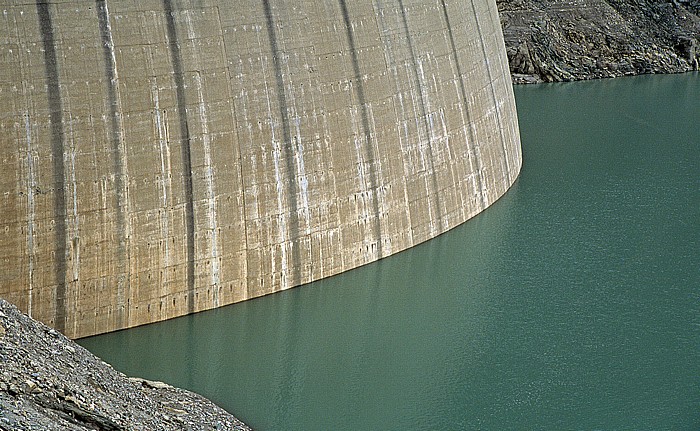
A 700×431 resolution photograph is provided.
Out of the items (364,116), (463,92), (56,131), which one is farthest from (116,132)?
(463,92)

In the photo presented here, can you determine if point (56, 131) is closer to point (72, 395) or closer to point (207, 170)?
point (207, 170)

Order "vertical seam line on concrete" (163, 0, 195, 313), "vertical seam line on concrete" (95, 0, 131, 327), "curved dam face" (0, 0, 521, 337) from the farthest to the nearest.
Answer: "vertical seam line on concrete" (163, 0, 195, 313), "vertical seam line on concrete" (95, 0, 131, 327), "curved dam face" (0, 0, 521, 337)

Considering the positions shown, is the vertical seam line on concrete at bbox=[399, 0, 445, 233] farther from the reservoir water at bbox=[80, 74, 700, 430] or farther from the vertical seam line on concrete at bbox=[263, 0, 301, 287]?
the vertical seam line on concrete at bbox=[263, 0, 301, 287]

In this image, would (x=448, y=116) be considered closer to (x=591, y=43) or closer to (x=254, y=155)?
(x=254, y=155)

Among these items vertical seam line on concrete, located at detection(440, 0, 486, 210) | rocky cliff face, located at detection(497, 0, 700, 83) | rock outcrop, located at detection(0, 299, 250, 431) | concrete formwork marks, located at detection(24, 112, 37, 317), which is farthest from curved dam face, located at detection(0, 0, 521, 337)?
rocky cliff face, located at detection(497, 0, 700, 83)

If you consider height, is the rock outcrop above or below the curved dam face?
below

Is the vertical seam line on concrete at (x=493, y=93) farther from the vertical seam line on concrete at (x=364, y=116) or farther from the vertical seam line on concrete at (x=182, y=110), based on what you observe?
the vertical seam line on concrete at (x=182, y=110)
